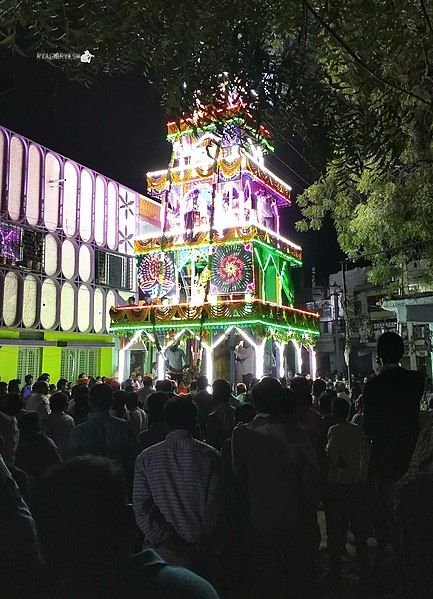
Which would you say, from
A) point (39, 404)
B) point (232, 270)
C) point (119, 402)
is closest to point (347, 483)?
point (119, 402)

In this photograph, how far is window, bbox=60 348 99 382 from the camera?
23.8 m

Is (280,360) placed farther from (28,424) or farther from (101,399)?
(28,424)

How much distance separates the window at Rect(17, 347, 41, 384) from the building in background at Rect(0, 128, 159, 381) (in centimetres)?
4

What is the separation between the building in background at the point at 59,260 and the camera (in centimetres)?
2014

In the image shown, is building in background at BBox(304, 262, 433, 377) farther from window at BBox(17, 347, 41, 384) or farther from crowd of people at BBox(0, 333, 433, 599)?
crowd of people at BBox(0, 333, 433, 599)

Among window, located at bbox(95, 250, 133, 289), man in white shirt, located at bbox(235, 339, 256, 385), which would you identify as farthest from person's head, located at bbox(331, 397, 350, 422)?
window, located at bbox(95, 250, 133, 289)

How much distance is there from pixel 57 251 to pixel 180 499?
2080cm

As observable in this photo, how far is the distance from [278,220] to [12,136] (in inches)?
453

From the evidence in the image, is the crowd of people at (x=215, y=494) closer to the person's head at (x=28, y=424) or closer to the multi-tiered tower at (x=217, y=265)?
the person's head at (x=28, y=424)

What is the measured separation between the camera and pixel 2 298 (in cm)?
1952

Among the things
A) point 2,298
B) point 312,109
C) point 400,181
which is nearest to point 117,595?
point 312,109

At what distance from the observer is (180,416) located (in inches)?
128

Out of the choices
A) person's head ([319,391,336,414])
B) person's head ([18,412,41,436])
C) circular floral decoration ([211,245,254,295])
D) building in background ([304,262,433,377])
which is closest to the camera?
person's head ([18,412,41,436])

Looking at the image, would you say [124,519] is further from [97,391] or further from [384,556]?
[384,556]
